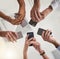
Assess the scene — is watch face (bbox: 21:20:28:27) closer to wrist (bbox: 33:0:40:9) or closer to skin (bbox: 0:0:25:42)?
skin (bbox: 0:0:25:42)

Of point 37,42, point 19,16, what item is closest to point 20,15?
point 19,16

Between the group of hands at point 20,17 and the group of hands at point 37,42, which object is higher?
the group of hands at point 20,17

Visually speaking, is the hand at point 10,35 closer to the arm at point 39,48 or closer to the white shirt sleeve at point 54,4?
the arm at point 39,48

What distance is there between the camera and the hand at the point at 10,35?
4.57 ft

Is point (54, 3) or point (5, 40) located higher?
point (54, 3)

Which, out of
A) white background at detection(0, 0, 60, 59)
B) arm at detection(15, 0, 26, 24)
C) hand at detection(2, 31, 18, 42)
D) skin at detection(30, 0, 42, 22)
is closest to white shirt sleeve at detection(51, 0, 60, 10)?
white background at detection(0, 0, 60, 59)

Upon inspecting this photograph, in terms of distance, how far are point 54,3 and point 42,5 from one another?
114 mm

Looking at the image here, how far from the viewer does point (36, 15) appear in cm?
145

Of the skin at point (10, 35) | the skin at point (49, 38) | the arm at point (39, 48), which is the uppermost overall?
the skin at point (10, 35)

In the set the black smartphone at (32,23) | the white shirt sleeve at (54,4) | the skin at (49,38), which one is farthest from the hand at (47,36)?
the white shirt sleeve at (54,4)

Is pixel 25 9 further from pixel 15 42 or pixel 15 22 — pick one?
pixel 15 42

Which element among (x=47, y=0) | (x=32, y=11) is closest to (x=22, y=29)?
(x=32, y=11)

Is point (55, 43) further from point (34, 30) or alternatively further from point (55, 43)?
point (34, 30)

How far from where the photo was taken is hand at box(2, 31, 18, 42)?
139 cm
